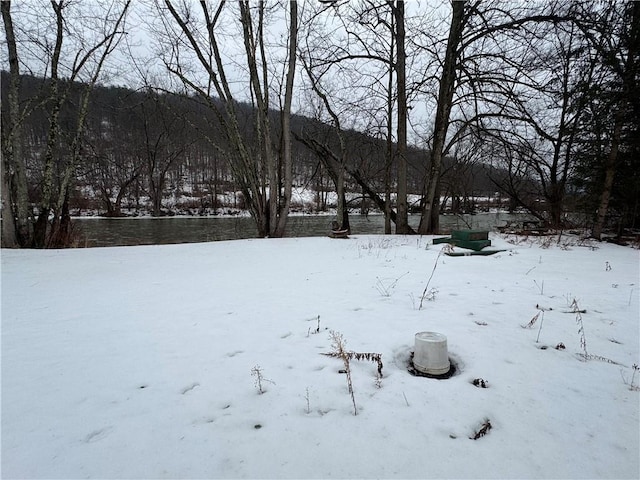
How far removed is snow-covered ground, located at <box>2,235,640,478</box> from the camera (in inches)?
51.7

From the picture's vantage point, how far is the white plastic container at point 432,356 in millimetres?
1938

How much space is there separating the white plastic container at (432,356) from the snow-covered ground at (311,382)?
11 centimetres

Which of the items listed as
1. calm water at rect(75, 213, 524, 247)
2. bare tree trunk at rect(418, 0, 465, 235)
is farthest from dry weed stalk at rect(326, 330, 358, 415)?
calm water at rect(75, 213, 524, 247)

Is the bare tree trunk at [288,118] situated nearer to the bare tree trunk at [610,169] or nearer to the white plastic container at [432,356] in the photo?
the white plastic container at [432,356]

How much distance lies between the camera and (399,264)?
5414 millimetres

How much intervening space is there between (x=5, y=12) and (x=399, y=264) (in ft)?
34.2

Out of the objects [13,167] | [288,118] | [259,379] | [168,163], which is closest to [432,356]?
[259,379]

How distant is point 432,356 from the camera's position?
194 cm

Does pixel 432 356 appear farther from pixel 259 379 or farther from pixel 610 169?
pixel 610 169

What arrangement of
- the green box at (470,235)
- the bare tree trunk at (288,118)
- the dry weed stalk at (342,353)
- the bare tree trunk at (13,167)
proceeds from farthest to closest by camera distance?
the bare tree trunk at (288,118) → the bare tree trunk at (13,167) → the green box at (470,235) → the dry weed stalk at (342,353)

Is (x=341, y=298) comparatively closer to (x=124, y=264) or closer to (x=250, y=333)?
(x=250, y=333)

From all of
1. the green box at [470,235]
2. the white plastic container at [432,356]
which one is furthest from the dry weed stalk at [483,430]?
the green box at [470,235]

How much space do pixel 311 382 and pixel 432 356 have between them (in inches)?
31.6

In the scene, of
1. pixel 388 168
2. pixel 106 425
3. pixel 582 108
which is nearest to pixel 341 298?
pixel 106 425
